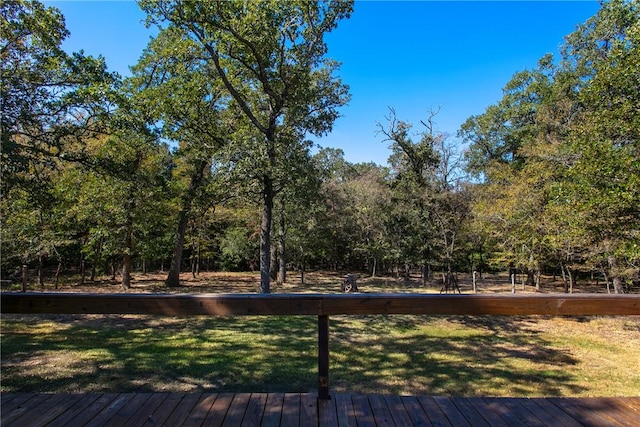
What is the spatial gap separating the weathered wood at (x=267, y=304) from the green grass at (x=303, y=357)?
2.19 metres

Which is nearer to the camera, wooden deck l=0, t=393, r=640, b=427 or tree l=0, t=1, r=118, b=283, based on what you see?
wooden deck l=0, t=393, r=640, b=427

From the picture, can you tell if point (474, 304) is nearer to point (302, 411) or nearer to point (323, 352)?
point (323, 352)

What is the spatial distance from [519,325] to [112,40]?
1308 centimetres

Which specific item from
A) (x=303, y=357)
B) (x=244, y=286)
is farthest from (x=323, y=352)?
(x=244, y=286)

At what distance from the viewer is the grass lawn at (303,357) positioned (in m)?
4.36

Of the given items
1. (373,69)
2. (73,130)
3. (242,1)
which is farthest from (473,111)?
(73,130)

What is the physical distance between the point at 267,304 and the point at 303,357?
3.82 meters

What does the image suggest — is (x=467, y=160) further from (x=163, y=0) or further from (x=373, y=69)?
(x=163, y=0)

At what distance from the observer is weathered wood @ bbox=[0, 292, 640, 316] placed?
7.46ft

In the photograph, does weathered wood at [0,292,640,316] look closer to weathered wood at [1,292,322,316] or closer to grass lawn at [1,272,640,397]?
weathered wood at [1,292,322,316]

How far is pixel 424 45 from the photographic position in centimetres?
1008

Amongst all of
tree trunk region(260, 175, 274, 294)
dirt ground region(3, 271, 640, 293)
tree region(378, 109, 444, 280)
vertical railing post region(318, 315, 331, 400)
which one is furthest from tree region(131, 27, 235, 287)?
vertical railing post region(318, 315, 331, 400)

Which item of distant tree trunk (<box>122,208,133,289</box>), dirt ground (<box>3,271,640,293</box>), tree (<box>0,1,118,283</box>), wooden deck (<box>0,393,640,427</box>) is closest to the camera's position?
wooden deck (<box>0,393,640,427</box>)

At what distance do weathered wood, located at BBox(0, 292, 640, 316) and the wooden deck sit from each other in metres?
0.64
